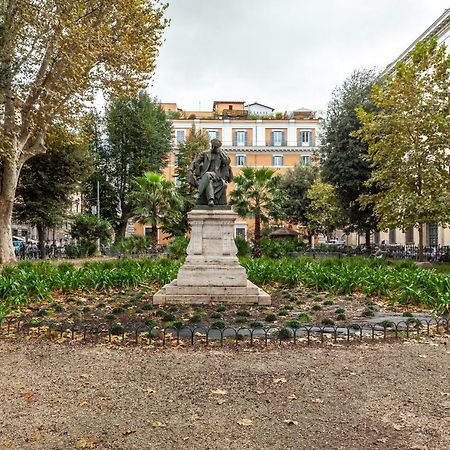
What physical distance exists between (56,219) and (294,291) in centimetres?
1925

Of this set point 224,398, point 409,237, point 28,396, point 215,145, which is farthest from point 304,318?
point 409,237

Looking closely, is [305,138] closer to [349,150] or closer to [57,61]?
[349,150]

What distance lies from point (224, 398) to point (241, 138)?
53567 mm

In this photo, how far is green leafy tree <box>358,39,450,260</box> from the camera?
728 inches

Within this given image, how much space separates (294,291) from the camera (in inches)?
463

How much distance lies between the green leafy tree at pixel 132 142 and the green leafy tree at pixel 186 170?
237 cm

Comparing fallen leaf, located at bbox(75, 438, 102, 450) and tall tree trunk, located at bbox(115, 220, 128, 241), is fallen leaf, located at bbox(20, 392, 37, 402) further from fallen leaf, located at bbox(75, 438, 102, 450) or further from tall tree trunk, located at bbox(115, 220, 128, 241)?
tall tree trunk, located at bbox(115, 220, 128, 241)

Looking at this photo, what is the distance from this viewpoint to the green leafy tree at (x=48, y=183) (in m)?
26.7

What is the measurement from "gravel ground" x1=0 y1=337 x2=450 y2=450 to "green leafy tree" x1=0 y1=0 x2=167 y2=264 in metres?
13.5

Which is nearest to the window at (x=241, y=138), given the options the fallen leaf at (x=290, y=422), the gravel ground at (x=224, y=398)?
the gravel ground at (x=224, y=398)

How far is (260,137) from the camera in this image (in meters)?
56.8

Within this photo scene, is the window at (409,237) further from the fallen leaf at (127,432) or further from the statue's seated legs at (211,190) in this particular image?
the fallen leaf at (127,432)

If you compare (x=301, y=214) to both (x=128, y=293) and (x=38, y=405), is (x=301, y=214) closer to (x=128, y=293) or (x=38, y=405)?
(x=128, y=293)

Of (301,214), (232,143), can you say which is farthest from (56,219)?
(232,143)
